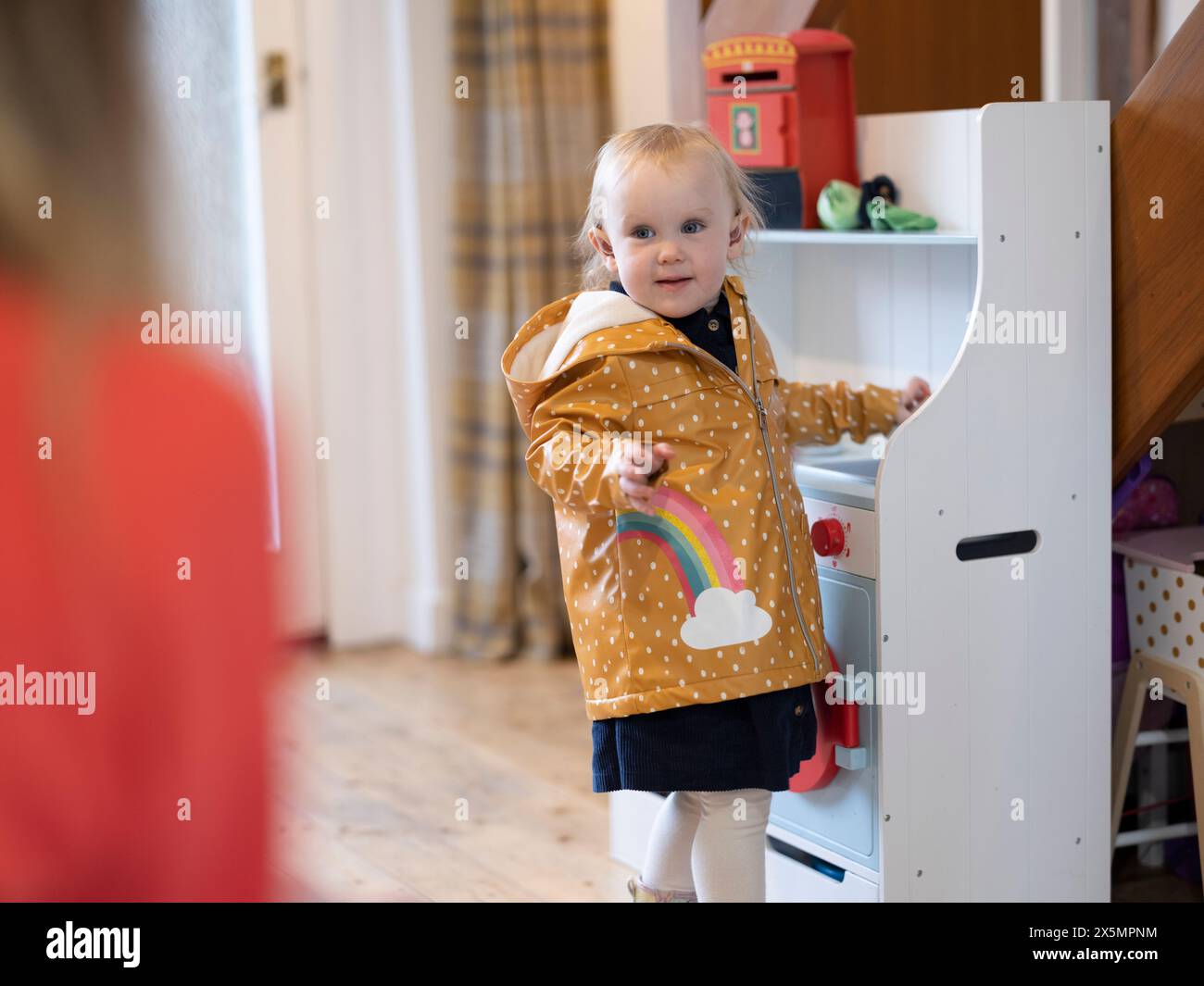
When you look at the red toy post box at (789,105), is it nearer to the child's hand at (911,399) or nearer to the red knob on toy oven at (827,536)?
the child's hand at (911,399)

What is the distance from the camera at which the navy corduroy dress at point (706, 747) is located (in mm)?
1475

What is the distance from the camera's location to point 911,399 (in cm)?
168

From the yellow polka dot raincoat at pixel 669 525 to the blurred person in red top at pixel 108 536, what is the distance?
104 cm

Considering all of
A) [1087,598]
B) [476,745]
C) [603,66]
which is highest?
[603,66]

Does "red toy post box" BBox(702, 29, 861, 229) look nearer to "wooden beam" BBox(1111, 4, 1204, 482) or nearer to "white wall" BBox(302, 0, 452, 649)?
"wooden beam" BBox(1111, 4, 1204, 482)

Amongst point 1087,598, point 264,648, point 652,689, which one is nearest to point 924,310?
point 1087,598

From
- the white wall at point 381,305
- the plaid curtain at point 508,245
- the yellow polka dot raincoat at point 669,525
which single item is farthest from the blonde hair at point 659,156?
the white wall at point 381,305

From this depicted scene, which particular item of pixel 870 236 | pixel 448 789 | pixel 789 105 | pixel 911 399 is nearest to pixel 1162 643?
pixel 911 399

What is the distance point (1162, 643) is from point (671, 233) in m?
0.86

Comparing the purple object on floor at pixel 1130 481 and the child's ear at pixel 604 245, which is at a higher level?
the child's ear at pixel 604 245

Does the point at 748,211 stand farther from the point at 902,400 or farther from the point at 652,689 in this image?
the point at 652,689

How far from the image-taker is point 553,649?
3035mm

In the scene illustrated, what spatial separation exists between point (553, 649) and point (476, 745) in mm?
498

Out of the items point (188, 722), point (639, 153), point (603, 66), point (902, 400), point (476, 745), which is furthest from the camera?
point (603, 66)
